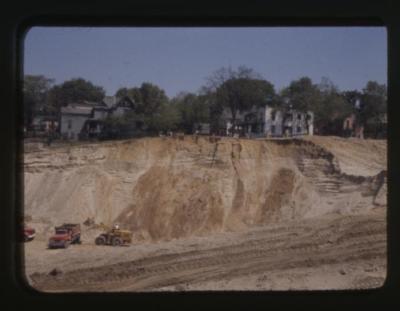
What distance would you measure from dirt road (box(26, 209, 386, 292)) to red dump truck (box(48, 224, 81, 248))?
0.13ft

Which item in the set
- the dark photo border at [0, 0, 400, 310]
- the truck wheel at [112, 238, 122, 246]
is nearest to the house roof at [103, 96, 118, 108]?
the dark photo border at [0, 0, 400, 310]

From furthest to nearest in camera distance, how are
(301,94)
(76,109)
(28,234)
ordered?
(301,94), (76,109), (28,234)

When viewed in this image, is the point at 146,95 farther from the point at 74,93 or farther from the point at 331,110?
the point at 331,110

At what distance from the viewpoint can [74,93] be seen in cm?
314

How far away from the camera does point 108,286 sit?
3160 mm

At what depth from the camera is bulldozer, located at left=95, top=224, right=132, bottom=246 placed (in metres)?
3.15

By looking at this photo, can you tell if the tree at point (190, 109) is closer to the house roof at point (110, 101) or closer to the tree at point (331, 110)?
the house roof at point (110, 101)

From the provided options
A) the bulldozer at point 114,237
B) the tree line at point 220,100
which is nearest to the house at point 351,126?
the tree line at point 220,100

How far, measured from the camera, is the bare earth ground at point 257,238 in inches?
124

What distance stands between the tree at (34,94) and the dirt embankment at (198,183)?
203 mm

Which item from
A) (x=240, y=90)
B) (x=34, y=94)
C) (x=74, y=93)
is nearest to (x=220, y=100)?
(x=240, y=90)
